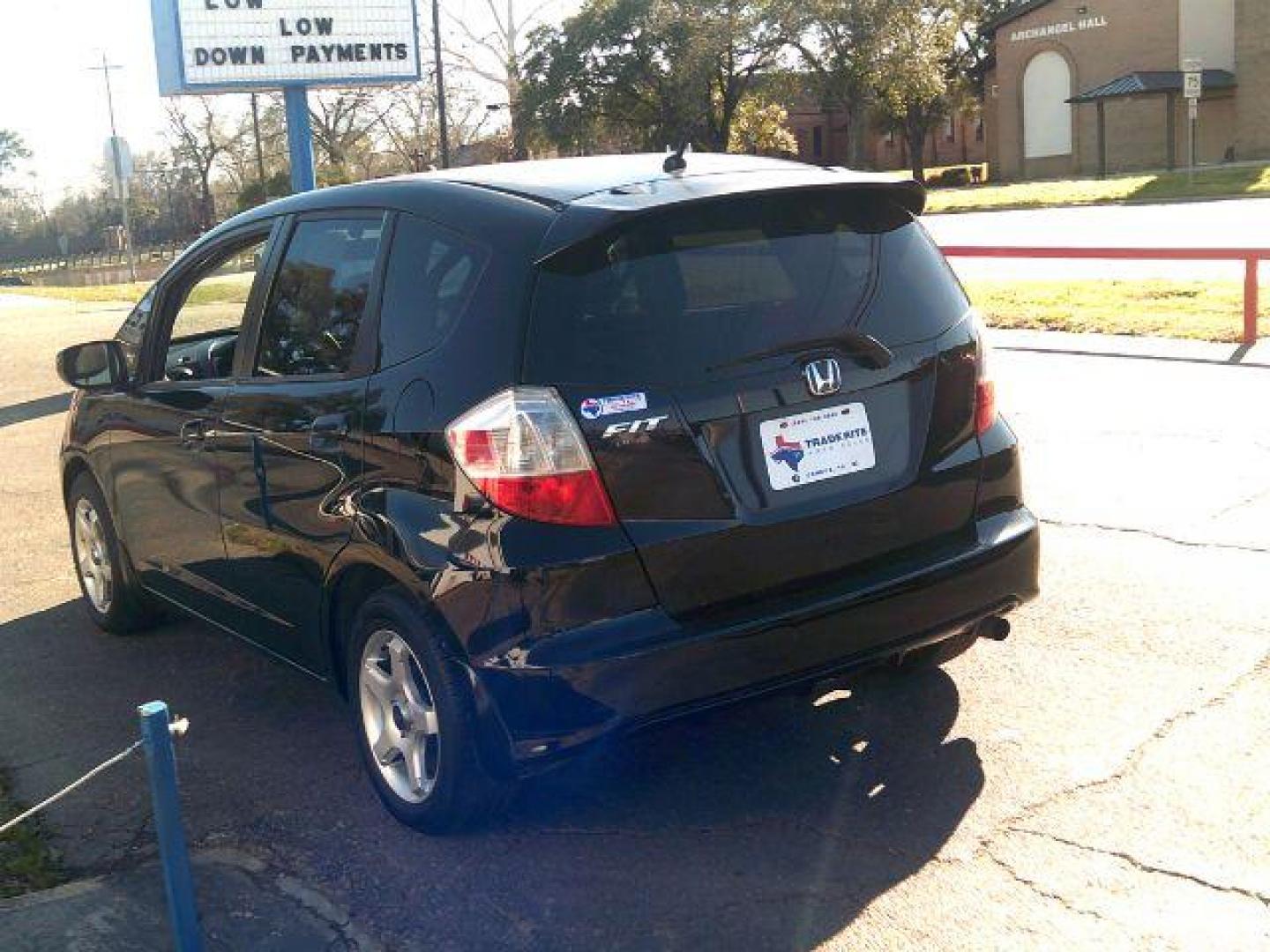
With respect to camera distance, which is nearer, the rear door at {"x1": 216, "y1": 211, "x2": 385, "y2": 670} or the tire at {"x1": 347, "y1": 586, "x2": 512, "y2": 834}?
the tire at {"x1": 347, "y1": 586, "x2": 512, "y2": 834}

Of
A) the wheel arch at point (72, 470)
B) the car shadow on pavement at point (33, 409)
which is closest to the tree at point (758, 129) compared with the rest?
the car shadow on pavement at point (33, 409)

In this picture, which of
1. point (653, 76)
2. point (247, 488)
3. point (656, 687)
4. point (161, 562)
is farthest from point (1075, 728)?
point (653, 76)

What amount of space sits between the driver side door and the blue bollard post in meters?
1.94

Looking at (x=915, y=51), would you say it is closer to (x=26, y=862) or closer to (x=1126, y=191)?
(x=1126, y=191)

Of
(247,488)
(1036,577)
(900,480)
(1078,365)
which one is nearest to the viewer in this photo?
(900,480)

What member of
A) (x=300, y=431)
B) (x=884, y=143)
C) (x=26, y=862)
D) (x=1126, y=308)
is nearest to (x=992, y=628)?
(x=300, y=431)

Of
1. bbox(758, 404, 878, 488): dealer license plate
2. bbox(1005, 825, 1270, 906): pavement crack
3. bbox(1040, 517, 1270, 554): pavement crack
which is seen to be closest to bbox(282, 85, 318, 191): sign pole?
bbox(1040, 517, 1270, 554): pavement crack

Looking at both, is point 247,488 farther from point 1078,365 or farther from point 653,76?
point 653,76

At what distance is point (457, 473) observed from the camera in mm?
3582

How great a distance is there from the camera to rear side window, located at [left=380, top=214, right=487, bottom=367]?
380cm

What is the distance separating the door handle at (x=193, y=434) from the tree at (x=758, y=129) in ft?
176

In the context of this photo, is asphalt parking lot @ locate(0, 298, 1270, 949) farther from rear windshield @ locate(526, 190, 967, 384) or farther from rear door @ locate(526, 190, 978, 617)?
rear windshield @ locate(526, 190, 967, 384)

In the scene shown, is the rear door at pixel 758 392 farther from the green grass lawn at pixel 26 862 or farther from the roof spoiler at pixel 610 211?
the green grass lawn at pixel 26 862

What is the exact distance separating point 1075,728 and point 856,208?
1755 millimetres
